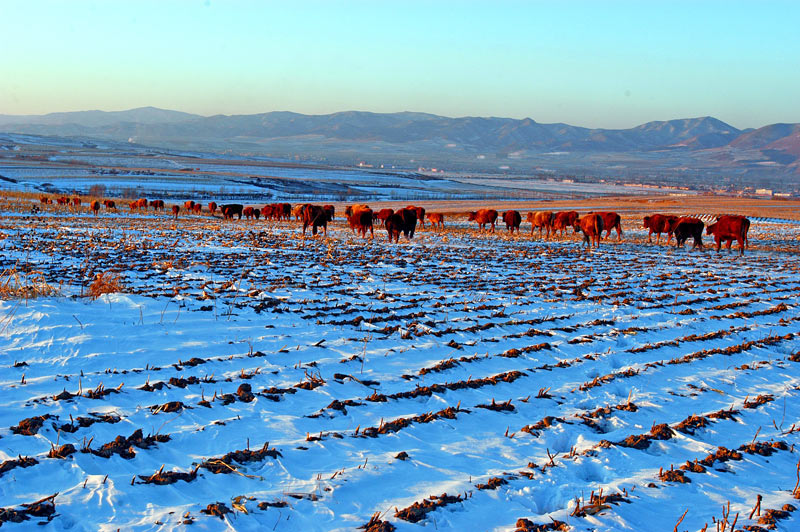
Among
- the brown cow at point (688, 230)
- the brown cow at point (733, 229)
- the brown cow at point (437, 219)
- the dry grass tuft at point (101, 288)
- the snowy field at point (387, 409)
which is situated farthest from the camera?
the brown cow at point (437, 219)

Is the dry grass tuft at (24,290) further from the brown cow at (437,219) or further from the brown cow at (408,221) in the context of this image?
the brown cow at (437,219)

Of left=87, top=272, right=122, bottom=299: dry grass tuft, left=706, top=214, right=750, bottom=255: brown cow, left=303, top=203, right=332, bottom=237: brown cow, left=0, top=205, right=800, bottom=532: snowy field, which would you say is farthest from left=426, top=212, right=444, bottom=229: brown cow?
left=87, top=272, right=122, bottom=299: dry grass tuft

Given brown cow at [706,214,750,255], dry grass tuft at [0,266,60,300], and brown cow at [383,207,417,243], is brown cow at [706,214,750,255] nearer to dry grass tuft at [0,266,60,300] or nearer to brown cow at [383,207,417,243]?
brown cow at [383,207,417,243]

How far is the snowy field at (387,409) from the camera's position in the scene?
3736 millimetres

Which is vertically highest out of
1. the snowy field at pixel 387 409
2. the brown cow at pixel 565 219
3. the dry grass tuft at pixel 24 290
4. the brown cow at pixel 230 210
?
the brown cow at pixel 565 219

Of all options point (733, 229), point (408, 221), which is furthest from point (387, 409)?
point (733, 229)

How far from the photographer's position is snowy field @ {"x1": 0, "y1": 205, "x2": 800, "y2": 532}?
374cm

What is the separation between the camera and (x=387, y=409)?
5.40m

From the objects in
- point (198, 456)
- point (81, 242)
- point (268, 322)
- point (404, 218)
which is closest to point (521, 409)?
point (198, 456)

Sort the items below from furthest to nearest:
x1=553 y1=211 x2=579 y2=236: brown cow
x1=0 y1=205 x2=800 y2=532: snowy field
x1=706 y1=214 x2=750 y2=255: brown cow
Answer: x1=553 y1=211 x2=579 y2=236: brown cow → x1=706 y1=214 x2=750 y2=255: brown cow → x1=0 y1=205 x2=800 y2=532: snowy field

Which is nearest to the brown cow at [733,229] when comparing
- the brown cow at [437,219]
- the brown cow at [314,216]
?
the brown cow at [437,219]

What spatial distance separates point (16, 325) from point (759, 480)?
786 centimetres

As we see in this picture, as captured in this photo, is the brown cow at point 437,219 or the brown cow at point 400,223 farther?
the brown cow at point 437,219

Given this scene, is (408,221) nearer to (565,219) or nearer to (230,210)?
(565,219)
